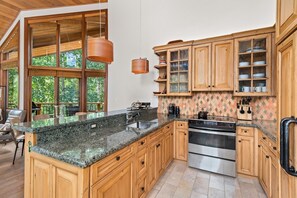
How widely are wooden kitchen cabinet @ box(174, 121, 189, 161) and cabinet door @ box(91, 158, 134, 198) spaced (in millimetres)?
1651

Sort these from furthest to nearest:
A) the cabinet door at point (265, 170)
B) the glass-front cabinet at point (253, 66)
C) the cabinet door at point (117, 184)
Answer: the glass-front cabinet at point (253, 66), the cabinet door at point (265, 170), the cabinet door at point (117, 184)

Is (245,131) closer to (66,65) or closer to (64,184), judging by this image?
(64,184)

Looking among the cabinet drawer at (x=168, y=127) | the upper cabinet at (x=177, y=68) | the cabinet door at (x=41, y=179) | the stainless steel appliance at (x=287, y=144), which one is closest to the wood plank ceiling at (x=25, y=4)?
the upper cabinet at (x=177, y=68)

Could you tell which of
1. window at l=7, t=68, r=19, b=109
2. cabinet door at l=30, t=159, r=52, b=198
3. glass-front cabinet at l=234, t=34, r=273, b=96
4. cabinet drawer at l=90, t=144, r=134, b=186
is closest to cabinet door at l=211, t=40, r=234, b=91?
glass-front cabinet at l=234, t=34, r=273, b=96

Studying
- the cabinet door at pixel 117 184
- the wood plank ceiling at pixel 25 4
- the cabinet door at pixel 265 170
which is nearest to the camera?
the cabinet door at pixel 117 184

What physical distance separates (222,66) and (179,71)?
33.8 inches

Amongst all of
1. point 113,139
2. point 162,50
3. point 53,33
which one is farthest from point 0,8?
point 113,139

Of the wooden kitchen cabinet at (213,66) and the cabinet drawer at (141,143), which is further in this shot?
the wooden kitchen cabinet at (213,66)

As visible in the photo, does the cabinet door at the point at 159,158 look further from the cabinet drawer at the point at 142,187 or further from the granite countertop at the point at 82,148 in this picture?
the granite countertop at the point at 82,148

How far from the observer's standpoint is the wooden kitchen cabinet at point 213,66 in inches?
119

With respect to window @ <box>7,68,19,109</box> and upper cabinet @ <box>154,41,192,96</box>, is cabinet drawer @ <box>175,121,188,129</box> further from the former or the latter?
window @ <box>7,68,19,109</box>

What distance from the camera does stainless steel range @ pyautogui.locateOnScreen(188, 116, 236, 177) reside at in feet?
8.69

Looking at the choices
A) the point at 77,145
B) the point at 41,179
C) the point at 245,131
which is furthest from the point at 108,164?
the point at 245,131

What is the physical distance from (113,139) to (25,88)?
4976 mm
